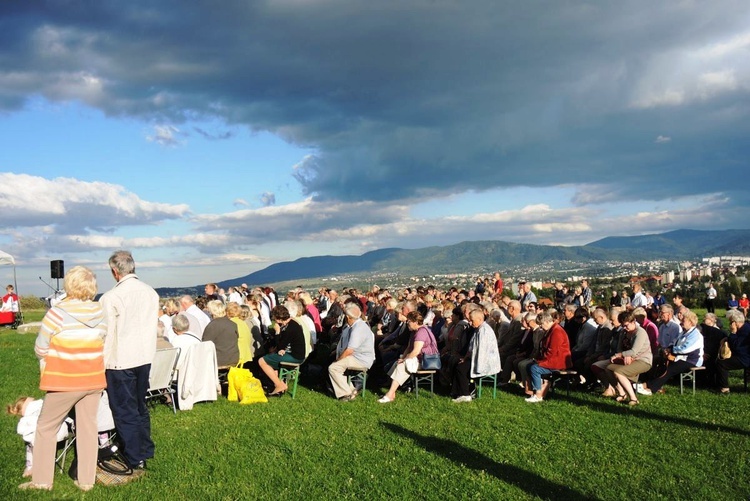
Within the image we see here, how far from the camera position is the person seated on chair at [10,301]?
79.8ft

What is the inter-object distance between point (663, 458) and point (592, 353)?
393 centimetres

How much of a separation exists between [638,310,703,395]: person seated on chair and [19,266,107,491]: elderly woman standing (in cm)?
806

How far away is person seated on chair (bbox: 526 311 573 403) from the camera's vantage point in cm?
893

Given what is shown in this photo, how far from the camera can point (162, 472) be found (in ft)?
18.4

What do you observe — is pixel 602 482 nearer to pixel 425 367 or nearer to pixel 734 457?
pixel 734 457

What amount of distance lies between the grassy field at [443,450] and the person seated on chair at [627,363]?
1.09 ft

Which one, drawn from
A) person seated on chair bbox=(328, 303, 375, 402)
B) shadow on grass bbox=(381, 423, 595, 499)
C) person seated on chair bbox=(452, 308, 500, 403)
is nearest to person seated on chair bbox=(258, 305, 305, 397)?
person seated on chair bbox=(328, 303, 375, 402)

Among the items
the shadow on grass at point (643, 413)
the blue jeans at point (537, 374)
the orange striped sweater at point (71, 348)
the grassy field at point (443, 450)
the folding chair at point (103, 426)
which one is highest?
the orange striped sweater at point (71, 348)

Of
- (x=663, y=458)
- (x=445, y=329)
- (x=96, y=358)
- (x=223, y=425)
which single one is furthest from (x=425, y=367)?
(x=96, y=358)

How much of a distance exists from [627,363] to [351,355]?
4.32 metres

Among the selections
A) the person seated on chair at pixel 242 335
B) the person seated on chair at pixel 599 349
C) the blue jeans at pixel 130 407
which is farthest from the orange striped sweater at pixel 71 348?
the person seated on chair at pixel 599 349

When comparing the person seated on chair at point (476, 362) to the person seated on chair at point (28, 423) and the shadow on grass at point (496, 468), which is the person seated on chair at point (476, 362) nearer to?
the shadow on grass at point (496, 468)

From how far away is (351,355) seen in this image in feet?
31.0

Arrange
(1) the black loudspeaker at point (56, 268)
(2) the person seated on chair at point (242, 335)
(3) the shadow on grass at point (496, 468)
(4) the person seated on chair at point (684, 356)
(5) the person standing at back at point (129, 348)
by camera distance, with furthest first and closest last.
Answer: (1) the black loudspeaker at point (56, 268) < (2) the person seated on chair at point (242, 335) < (4) the person seated on chair at point (684, 356) < (5) the person standing at back at point (129, 348) < (3) the shadow on grass at point (496, 468)
